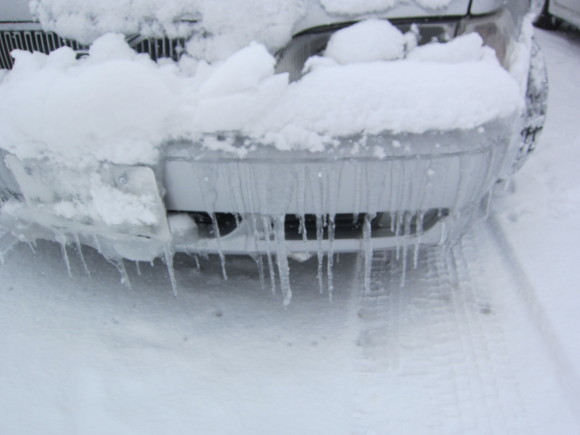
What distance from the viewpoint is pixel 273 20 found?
1.76 m

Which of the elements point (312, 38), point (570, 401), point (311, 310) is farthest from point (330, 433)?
point (312, 38)

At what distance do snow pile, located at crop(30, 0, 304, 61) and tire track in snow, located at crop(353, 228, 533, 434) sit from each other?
1.20 meters

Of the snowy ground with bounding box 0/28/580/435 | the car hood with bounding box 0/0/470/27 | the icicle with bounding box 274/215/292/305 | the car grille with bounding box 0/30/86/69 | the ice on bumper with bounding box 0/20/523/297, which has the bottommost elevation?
the snowy ground with bounding box 0/28/580/435

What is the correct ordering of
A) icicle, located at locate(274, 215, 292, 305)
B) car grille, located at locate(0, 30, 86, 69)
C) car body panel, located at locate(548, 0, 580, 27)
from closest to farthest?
icicle, located at locate(274, 215, 292, 305)
car grille, located at locate(0, 30, 86, 69)
car body panel, located at locate(548, 0, 580, 27)

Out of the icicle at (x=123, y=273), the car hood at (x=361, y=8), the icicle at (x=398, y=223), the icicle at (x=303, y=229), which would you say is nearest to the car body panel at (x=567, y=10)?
the car hood at (x=361, y=8)

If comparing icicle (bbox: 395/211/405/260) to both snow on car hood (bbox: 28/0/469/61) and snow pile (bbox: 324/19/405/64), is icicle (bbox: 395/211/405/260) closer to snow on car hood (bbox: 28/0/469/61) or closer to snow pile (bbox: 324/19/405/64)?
snow pile (bbox: 324/19/405/64)

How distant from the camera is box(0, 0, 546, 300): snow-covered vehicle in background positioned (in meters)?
1.61

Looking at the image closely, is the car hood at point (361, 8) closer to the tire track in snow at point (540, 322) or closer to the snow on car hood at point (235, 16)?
the snow on car hood at point (235, 16)

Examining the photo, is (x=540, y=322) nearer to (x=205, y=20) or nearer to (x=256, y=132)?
(x=256, y=132)

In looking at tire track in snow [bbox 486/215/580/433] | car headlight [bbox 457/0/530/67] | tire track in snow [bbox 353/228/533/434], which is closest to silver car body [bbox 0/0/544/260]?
car headlight [bbox 457/0/530/67]

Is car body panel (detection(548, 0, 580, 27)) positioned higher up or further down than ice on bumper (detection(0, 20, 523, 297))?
further down

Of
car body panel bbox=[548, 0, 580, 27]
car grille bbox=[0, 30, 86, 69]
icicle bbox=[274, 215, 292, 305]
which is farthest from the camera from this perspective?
car body panel bbox=[548, 0, 580, 27]

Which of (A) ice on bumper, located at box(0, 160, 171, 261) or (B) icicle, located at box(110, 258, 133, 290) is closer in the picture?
(A) ice on bumper, located at box(0, 160, 171, 261)

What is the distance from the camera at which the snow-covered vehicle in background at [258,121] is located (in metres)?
1.61
